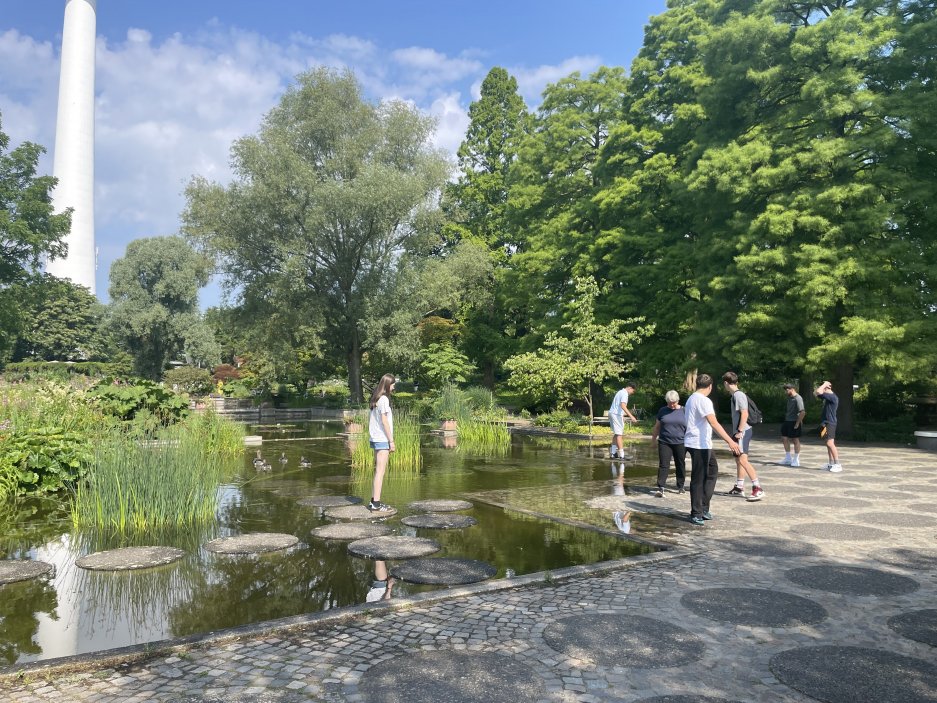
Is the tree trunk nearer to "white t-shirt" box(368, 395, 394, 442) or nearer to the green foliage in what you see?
"white t-shirt" box(368, 395, 394, 442)

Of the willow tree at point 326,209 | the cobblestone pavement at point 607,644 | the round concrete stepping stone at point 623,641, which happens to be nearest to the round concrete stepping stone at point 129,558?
the cobblestone pavement at point 607,644

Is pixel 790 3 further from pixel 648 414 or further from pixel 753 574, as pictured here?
pixel 753 574

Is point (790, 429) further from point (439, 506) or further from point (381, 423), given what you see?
point (381, 423)

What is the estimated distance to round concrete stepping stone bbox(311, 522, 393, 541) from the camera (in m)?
6.49

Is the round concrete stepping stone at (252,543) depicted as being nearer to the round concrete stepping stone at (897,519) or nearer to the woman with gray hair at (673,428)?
the woman with gray hair at (673,428)

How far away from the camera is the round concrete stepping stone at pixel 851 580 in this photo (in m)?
4.82

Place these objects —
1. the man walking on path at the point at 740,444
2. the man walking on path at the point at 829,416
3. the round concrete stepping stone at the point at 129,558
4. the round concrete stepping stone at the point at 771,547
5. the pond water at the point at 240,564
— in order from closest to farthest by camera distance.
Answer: the pond water at the point at 240,564, the round concrete stepping stone at the point at 129,558, the round concrete stepping stone at the point at 771,547, the man walking on path at the point at 740,444, the man walking on path at the point at 829,416

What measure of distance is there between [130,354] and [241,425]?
42.3 meters

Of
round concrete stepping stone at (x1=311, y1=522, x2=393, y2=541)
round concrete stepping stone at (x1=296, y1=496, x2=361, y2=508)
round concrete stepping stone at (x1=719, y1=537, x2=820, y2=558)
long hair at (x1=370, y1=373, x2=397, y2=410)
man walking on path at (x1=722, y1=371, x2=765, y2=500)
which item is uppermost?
long hair at (x1=370, y1=373, x2=397, y2=410)

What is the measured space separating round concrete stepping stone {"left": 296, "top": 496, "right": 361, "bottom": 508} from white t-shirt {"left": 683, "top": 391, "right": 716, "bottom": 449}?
4224 millimetres

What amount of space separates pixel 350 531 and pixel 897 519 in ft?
→ 20.5

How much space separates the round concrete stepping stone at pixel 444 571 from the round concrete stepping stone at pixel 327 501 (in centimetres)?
289

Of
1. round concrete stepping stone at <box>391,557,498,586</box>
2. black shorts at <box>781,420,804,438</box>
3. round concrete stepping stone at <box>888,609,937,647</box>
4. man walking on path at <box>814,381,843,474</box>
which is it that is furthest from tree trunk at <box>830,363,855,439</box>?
round concrete stepping stone at <box>391,557,498,586</box>

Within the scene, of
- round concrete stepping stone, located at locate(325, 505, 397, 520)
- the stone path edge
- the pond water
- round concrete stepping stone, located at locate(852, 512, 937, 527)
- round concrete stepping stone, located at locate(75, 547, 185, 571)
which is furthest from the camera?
round concrete stepping stone, located at locate(325, 505, 397, 520)
